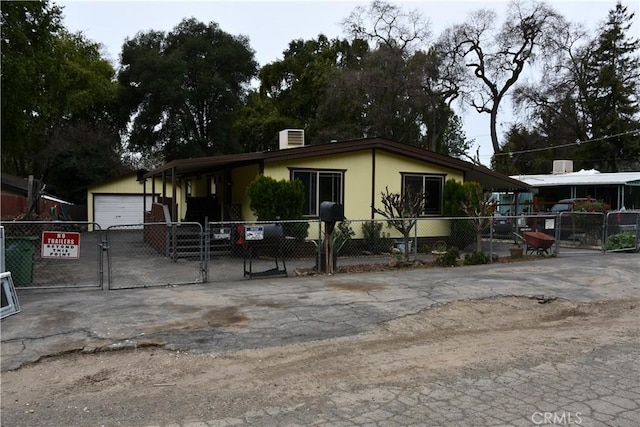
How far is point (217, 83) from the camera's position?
36625 mm

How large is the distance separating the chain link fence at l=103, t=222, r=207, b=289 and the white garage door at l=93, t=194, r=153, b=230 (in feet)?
34.5

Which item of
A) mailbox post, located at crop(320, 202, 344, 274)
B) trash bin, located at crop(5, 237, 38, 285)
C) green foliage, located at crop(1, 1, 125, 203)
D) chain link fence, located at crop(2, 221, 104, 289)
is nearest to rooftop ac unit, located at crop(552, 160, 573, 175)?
mailbox post, located at crop(320, 202, 344, 274)

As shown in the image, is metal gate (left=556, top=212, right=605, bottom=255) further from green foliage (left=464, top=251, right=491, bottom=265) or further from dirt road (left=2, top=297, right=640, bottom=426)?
dirt road (left=2, top=297, right=640, bottom=426)

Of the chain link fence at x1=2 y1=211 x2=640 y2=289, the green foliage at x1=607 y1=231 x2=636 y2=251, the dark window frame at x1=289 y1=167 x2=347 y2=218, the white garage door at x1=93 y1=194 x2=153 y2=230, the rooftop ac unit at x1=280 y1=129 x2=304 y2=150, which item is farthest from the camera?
the white garage door at x1=93 y1=194 x2=153 y2=230

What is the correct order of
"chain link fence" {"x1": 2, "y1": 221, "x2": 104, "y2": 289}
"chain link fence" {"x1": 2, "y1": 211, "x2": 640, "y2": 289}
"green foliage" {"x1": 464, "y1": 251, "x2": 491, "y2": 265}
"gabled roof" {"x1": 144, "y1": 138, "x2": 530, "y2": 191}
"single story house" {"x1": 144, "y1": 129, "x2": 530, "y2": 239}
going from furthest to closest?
"single story house" {"x1": 144, "y1": 129, "x2": 530, "y2": 239} → "gabled roof" {"x1": 144, "y1": 138, "x2": 530, "y2": 191} → "green foliage" {"x1": 464, "y1": 251, "x2": 491, "y2": 265} → "chain link fence" {"x1": 2, "y1": 211, "x2": 640, "y2": 289} → "chain link fence" {"x1": 2, "y1": 221, "x2": 104, "y2": 289}

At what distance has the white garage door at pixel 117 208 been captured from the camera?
29453 mm

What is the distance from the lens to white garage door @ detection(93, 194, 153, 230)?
29453mm

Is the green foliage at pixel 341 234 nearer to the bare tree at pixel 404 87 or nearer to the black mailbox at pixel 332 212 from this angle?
the black mailbox at pixel 332 212

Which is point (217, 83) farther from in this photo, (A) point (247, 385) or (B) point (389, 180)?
(A) point (247, 385)

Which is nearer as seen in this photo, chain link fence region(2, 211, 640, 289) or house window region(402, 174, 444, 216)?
chain link fence region(2, 211, 640, 289)

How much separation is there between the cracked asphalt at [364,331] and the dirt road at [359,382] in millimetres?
24

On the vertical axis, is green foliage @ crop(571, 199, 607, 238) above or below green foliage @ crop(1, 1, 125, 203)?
below

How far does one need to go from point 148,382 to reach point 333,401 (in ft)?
6.12

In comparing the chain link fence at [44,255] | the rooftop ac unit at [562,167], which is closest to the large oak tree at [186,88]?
the rooftop ac unit at [562,167]
